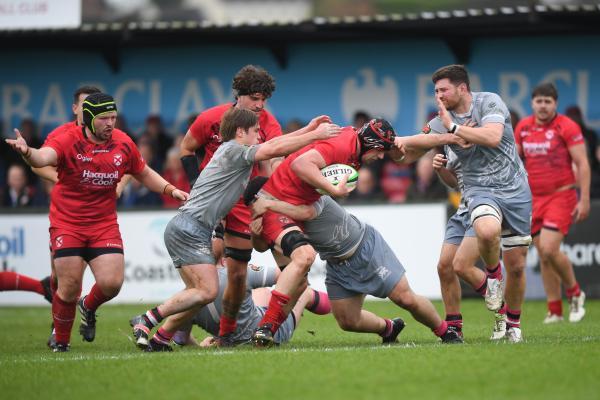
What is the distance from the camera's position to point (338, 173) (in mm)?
9914

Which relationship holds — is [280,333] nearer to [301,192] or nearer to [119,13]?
[301,192]

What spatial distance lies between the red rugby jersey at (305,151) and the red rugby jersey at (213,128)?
3.67ft

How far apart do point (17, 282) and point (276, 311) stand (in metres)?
4.74

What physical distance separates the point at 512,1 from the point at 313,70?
461cm

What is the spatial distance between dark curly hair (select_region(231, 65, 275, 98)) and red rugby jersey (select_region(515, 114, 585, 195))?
4227 mm

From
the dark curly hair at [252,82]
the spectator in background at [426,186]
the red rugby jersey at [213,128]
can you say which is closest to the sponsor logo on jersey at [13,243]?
the spectator in background at [426,186]

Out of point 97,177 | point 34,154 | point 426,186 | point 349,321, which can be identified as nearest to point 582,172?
point 426,186

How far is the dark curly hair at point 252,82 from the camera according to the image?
36.0 ft

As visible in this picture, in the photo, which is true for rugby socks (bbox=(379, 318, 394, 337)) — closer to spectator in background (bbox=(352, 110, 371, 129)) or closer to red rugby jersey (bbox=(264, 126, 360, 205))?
red rugby jersey (bbox=(264, 126, 360, 205))

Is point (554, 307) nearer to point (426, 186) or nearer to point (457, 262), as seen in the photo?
point (457, 262)

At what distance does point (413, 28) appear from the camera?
65.4 feet

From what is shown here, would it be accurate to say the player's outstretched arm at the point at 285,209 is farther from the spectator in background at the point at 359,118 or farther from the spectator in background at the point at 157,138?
the spectator in background at the point at 157,138

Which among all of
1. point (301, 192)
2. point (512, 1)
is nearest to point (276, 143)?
point (301, 192)

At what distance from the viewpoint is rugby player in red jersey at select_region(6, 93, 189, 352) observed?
1080cm
